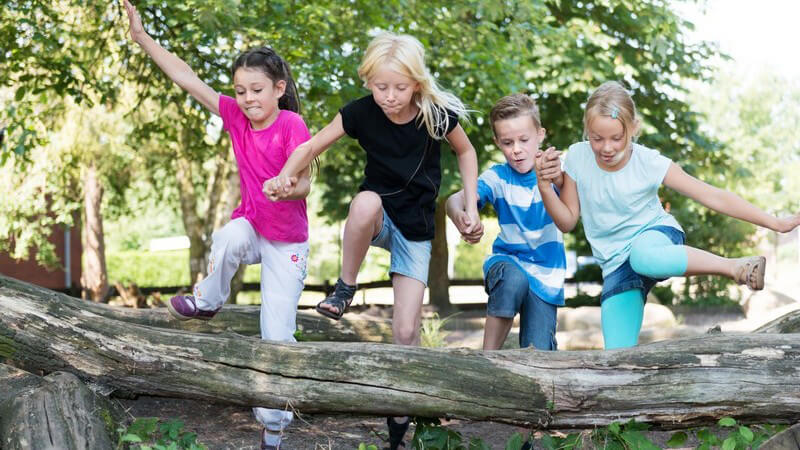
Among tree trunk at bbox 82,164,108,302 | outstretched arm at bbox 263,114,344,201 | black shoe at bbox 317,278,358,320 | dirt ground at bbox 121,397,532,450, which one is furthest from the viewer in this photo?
tree trunk at bbox 82,164,108,302

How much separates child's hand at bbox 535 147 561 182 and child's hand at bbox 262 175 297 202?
1.08 metres

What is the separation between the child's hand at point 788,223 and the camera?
3798 millimetres

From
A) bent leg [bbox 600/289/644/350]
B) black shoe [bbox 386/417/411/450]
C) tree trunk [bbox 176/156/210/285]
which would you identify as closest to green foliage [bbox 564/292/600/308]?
tree trunk [bbox 176/156/210/285]

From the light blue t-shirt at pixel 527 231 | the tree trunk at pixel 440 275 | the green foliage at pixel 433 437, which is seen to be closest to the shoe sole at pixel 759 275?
the light blue t-shirt at pixel 527 231

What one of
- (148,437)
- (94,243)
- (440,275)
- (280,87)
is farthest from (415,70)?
(94,243)

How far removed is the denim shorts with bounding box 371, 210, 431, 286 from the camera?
4168 millimetres

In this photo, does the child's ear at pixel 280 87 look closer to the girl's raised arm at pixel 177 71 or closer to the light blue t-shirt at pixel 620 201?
the girl's raised arm at pixel 177 71

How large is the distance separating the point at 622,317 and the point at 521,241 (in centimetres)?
59

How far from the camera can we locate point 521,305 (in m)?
4.30

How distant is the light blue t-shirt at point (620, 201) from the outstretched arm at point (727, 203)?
0.23 ft

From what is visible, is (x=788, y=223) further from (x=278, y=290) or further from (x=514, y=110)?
(x=278, y=290)

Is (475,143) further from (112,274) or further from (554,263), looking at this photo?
(112,274)

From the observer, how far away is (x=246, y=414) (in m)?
5.70

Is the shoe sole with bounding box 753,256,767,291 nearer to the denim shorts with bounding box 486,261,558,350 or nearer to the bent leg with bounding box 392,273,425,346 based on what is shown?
the denim shorts with bounding box 486,261,558,350
